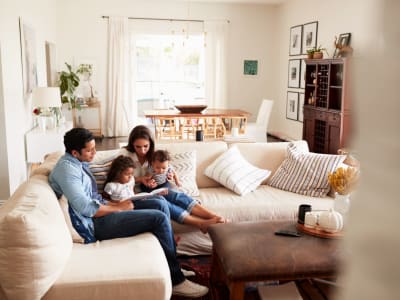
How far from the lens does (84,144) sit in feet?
8.41

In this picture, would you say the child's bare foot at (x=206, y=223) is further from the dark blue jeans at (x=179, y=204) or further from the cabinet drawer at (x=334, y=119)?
the cabinet drawer at (x=334, y=119)

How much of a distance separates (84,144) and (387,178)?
2451 millimetres

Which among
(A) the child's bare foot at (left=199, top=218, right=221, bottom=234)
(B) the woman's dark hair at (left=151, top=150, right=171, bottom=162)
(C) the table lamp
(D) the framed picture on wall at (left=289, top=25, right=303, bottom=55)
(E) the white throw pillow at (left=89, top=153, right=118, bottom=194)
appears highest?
(D) the framed picture on wall at (left=289, top=25, right=303, bottom=55)

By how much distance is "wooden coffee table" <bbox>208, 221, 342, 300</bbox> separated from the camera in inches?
83.3

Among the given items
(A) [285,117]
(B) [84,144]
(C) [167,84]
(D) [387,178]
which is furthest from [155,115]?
(D) [387,178]

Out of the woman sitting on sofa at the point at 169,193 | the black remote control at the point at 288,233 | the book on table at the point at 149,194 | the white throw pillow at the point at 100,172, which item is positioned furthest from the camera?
the white throw pillow at the point at 100,172

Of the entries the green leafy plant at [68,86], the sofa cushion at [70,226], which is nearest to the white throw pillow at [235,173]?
the sofa cushion at [70,226]

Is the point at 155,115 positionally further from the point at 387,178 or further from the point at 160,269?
the point at 387,178

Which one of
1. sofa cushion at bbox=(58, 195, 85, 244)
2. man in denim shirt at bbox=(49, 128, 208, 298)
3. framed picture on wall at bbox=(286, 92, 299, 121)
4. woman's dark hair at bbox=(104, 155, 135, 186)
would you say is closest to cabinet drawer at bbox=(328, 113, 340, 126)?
framed picture on wall at bbox=(286, 92, 299, 121)

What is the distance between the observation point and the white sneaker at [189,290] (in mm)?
2555

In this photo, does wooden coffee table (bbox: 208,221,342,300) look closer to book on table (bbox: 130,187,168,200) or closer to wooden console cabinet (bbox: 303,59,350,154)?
book on table (bbox: 130,187,168,200)

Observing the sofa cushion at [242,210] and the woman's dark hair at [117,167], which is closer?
the woman's dark hair at [117,167]

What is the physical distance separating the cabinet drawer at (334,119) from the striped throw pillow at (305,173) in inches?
105

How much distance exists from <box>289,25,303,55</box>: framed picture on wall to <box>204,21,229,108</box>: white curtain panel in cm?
137
